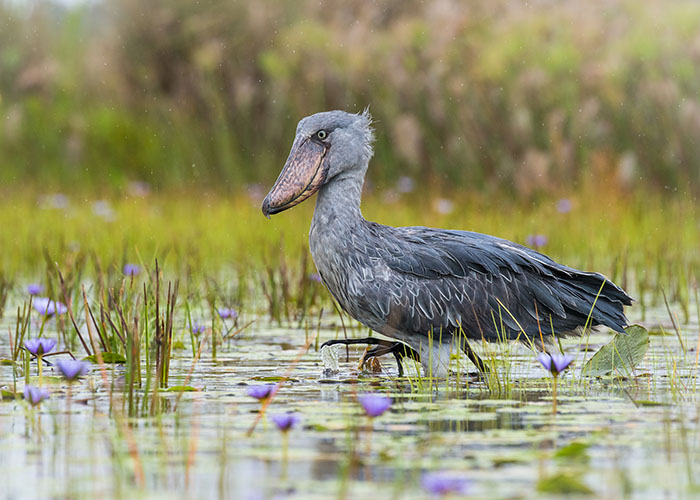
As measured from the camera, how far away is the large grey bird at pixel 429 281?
5.16 m

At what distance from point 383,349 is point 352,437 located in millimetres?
1582

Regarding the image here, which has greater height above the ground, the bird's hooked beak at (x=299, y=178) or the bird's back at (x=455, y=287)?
the bird's hooked beak at (x=299, y=178)

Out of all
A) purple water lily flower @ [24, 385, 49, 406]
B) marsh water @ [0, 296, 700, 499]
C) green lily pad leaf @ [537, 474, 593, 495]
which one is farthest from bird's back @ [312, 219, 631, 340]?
green lily pad leaf @ [537, 474, 593, 495]

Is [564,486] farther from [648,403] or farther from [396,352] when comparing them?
[396,352]

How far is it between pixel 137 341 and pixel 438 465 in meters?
1.62

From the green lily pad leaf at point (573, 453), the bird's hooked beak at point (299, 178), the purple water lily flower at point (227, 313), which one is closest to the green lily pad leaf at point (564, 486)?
the green lily pad leaf at point (573, 453)

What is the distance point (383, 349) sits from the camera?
16.9 feet

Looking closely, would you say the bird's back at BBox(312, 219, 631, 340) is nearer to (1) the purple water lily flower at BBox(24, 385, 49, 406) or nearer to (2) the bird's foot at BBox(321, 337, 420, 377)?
(2) the bird's foot at BBox(321, 337, 420, 377)

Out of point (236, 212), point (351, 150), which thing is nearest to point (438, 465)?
point (351, 150)

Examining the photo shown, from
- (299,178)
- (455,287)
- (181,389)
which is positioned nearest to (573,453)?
(181,389)

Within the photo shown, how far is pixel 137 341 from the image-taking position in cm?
442

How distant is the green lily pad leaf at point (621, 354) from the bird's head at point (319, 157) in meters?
1.44

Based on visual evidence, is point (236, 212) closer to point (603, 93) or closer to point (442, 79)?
point (442, 79)

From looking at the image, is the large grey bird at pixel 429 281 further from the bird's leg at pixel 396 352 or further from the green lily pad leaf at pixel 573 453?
the green lily pad leaf at pixel 573 453
